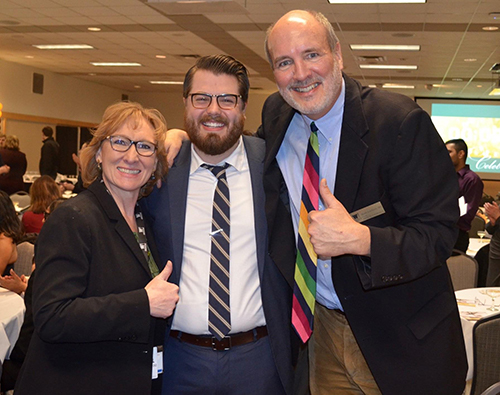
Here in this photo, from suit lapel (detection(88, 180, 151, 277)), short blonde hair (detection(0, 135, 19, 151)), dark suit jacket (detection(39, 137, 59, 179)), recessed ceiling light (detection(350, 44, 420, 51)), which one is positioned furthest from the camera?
dark suit jacket (detection(39, 137, 59, 179))

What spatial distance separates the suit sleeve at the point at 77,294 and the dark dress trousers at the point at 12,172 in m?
8.71

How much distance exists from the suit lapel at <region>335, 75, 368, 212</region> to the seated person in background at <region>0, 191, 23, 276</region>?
2649 mm

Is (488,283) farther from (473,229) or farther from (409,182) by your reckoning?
(409,182)

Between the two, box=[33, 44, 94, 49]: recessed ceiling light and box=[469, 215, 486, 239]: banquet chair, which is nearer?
box=[469, 215, 486, 239]: banquet chair

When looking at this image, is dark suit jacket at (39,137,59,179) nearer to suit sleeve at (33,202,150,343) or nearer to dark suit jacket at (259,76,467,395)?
suit sleeve at (33,202,150,343)

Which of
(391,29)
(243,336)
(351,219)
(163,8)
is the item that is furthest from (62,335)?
(391,29)

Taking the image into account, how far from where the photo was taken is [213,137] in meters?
2.10

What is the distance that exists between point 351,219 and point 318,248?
13 centimetres

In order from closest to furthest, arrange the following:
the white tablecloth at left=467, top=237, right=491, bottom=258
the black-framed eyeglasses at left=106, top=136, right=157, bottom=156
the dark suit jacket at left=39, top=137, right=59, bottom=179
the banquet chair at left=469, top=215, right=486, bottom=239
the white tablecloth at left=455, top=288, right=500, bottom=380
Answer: the black-framed eyeglasses at left=106, top=136, right=157, bottom=156 < the white tablecloth at left=455, top=288, right=500, bottom=380 < the white tablecloth at left=467, top=237, right=491, bottom=258 < the banquet chair at left=469, top=215, right=486, bottom=239 < the dark suit jacket at left=39, top=137, right=59, bottom=179

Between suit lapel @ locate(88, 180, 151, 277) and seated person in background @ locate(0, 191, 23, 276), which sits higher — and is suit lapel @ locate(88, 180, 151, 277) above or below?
above

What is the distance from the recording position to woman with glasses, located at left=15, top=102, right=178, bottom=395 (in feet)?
5.46

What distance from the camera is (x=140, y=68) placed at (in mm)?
15070

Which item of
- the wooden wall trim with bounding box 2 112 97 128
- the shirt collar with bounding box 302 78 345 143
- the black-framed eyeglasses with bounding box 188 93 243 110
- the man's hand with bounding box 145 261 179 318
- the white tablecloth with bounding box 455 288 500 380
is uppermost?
the wooden wall trim with bounding box 2 112 97 128

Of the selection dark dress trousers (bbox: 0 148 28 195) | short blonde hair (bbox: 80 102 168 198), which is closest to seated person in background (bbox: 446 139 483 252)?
short blonde hair (bbox: 80 102 168 198)
